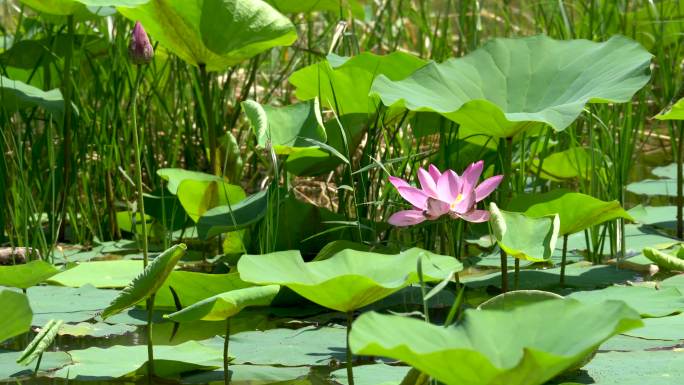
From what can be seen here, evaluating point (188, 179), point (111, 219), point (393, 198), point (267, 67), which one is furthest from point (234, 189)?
point (267, 67)

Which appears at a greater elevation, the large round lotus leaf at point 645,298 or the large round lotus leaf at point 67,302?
the large round lotus leaf at point 645,298

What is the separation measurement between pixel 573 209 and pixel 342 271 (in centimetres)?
60

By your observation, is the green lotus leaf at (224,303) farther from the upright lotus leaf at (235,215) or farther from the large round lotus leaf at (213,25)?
the large round lotus leaf at (213,25)

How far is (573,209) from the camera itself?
1.84 meters

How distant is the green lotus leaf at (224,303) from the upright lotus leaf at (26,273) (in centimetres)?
37

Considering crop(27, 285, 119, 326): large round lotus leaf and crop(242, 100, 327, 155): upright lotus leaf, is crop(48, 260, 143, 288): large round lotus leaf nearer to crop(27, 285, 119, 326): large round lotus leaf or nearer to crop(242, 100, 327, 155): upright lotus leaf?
crop(27, 285, 119, 326): large round lotus leaf

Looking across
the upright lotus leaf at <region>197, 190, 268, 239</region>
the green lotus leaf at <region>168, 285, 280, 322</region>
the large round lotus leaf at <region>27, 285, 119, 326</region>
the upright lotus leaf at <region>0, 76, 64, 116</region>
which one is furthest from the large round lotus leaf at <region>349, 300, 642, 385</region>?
the upright lotus leaf at <region>0, 76, 64, 116</region>

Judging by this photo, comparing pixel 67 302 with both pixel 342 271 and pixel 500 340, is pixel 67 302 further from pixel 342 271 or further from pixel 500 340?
pixel 500 340

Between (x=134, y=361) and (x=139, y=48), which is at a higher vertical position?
(x=139, y=48)

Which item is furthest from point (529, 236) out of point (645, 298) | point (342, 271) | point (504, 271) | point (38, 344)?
point (38, 344)

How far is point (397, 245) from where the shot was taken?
1991mm

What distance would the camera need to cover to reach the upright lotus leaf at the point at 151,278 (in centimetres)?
136

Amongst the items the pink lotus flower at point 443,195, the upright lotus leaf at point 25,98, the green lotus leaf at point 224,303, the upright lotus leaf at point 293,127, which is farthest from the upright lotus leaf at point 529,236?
the upright lotus leaf at point 25,98

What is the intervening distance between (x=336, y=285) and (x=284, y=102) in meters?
2.25
